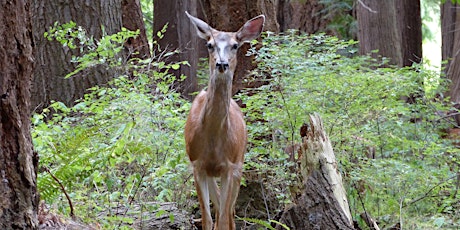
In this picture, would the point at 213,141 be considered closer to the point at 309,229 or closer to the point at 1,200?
the point at 309,229

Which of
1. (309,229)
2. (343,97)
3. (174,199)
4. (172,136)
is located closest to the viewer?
(309,229)

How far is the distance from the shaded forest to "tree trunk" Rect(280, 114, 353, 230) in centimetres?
1

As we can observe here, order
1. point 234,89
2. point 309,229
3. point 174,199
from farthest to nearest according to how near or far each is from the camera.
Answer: point 234,89 < point 174,199 < point 309,229

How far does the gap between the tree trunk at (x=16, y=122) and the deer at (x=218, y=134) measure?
2858 millimetres

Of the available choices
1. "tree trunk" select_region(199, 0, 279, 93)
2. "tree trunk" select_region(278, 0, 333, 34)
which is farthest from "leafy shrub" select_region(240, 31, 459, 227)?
"tree trunk" select_region(278, 0, 333, 34)

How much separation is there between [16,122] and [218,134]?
3.27 metres

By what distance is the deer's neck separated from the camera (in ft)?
23.9

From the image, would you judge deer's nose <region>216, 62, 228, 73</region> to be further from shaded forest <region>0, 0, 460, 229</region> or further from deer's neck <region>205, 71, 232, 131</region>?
shaded forest <region>0, 0, 460, 229</region>

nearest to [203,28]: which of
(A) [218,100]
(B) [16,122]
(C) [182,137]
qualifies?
(A) [218,100]

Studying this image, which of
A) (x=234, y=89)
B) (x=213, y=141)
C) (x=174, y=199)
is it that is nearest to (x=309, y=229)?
(x=213, y=141)

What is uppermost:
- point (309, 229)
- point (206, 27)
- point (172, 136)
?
point (206, 27)

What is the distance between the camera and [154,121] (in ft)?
25.3

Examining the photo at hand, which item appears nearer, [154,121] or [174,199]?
[154,121]

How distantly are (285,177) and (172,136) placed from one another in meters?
1.49
